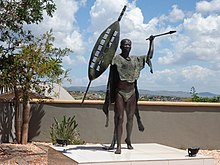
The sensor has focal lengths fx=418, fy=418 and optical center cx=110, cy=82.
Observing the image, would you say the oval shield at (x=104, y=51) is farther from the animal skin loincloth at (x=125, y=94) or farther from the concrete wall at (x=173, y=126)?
the concrete wall at (x=173, y=126)

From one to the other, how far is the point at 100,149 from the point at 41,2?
3.61 meters

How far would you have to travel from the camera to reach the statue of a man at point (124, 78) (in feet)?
23.6

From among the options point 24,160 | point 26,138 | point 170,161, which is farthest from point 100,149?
point 26,138

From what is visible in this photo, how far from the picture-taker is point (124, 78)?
7.18 meters

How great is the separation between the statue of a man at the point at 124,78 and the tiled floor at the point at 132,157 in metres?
0.38

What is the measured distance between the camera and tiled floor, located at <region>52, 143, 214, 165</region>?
20.9ft

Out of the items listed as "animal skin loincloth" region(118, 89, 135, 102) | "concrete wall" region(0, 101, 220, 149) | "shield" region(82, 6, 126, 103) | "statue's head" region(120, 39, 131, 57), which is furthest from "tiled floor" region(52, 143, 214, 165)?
"concrete wall" region(0, 101, 220, 149)

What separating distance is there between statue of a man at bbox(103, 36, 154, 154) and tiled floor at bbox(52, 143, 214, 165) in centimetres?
38

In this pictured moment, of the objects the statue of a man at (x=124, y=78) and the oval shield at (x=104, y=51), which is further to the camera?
the statue of a man at (x=124, y=78)

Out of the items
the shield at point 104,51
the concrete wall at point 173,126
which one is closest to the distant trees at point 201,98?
the concrete wall at point 173,126

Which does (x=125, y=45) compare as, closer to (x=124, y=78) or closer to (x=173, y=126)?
(x=124, y=78)

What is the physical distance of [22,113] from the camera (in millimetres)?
12383

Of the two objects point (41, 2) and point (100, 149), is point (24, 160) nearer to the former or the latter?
point (100, 149)

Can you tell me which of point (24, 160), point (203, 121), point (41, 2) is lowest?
point (24, 160)
